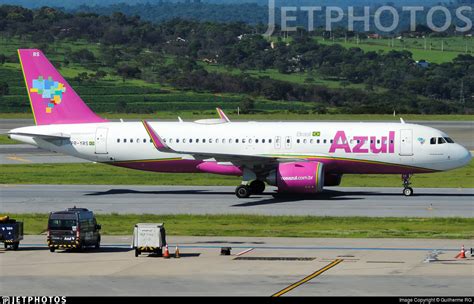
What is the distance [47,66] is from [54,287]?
110 ft

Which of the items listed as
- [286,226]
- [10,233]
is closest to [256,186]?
[286,226]

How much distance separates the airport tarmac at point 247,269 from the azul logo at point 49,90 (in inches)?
819

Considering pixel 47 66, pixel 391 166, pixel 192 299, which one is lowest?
pixel 192 299

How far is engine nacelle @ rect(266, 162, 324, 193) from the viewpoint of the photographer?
5638cm

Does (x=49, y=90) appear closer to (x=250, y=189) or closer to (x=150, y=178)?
(x=150, y=178)

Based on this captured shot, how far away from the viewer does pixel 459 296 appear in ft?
97.0

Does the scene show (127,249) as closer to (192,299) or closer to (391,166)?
(192,299)

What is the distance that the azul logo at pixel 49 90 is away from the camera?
2465 inches

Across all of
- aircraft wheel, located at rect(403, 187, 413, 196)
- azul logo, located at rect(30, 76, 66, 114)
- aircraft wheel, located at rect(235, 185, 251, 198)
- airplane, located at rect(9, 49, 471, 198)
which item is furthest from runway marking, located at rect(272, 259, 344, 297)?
azul logo, located at rect(30, 76, 66, 114)

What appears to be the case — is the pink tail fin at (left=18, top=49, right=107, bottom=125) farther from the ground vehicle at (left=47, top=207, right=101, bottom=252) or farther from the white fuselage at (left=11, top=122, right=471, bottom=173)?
the ground vehicle at (left=47, top=207, right=101, bottom=252)

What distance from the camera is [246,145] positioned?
6041cm

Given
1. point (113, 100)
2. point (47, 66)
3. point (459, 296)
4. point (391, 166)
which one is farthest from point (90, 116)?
point (113, 100)

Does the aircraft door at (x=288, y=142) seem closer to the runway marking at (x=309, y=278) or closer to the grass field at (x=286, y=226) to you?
the grass field at (x=286, y=226)

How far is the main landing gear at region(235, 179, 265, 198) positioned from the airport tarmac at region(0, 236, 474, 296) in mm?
14679
